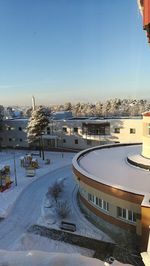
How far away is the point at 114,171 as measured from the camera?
21.4 meters

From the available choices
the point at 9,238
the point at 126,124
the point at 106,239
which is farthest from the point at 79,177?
the point at 126,124

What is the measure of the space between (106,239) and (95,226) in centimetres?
182

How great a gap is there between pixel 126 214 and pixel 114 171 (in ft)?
15.0

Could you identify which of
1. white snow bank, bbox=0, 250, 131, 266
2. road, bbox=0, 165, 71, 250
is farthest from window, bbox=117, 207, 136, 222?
white snow bank, bbox=0, 250, 131, 266

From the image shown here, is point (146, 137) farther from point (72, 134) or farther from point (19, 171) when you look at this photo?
point (72, 134)

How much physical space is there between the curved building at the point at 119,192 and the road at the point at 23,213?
14.8 ft

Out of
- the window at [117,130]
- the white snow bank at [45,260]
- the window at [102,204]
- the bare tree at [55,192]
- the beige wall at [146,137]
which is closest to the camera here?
the white snow bank at [45,260]

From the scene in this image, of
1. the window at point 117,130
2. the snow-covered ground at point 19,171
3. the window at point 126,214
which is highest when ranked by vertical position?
the window at point 117,130

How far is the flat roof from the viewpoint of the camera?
17.9 m

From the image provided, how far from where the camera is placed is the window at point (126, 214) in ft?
56.1

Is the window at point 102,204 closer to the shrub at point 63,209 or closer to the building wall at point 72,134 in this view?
the shrub at point 63,209

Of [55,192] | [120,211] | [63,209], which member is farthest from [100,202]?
[55,192]

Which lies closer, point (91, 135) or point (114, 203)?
point (114, 203)

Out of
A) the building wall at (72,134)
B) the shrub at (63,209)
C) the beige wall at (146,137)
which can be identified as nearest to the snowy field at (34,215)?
the shrub at (63,209)
